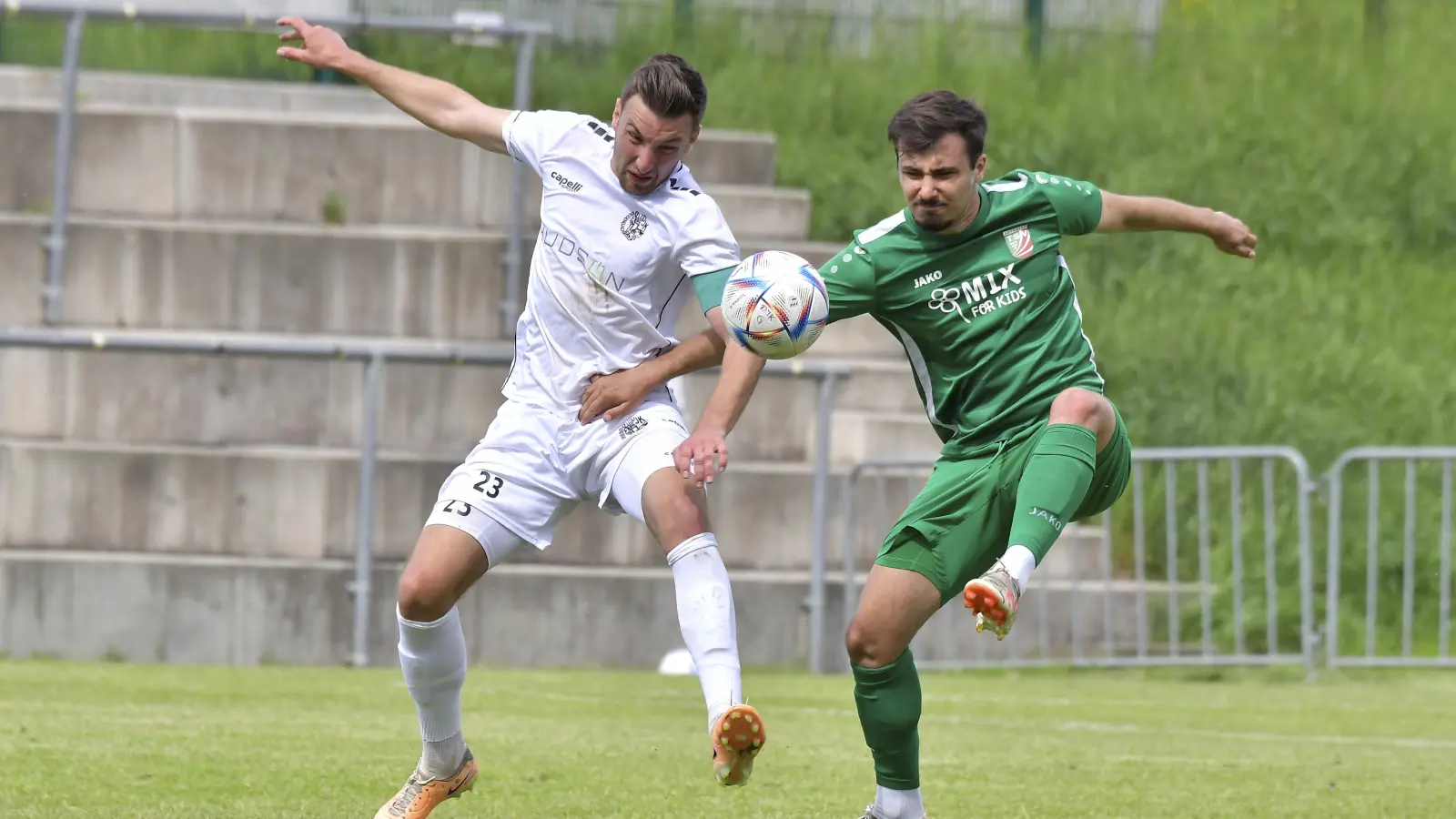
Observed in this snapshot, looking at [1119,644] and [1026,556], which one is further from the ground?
[1026,556]

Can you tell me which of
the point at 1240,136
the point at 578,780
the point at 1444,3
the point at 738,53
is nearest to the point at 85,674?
the point at 578,780

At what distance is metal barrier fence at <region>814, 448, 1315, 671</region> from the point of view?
11680 mm

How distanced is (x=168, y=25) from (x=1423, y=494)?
8733 mm

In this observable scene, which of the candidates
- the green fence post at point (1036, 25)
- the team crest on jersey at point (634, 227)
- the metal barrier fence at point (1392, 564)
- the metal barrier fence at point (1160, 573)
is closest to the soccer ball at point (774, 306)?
the team crest on jersey at point (634, 227)

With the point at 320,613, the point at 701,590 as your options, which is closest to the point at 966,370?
the point at 701,590

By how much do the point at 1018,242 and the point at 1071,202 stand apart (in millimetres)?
253

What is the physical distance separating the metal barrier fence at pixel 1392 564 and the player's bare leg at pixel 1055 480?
6241mm

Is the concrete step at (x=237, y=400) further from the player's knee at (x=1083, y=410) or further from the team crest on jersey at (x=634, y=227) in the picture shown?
the player's knee at (x=1083, y=410)

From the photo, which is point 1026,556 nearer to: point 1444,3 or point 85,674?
point 85,674

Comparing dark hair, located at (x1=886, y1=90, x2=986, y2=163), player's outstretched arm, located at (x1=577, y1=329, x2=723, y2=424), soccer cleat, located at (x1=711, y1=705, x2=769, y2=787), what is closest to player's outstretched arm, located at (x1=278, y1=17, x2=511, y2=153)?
player's outstretched arm, located at (x1=577, y1=329, x2=723, y2=424)

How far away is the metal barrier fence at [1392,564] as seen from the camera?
11.4 metres

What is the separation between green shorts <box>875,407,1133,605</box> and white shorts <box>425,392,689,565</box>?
2.33 ft

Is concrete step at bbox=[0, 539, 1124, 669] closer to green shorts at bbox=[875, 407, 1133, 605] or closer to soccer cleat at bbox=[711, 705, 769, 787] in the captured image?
green shorts at bbox=[875, 407, 1133, 605]

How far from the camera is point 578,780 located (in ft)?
21.1
